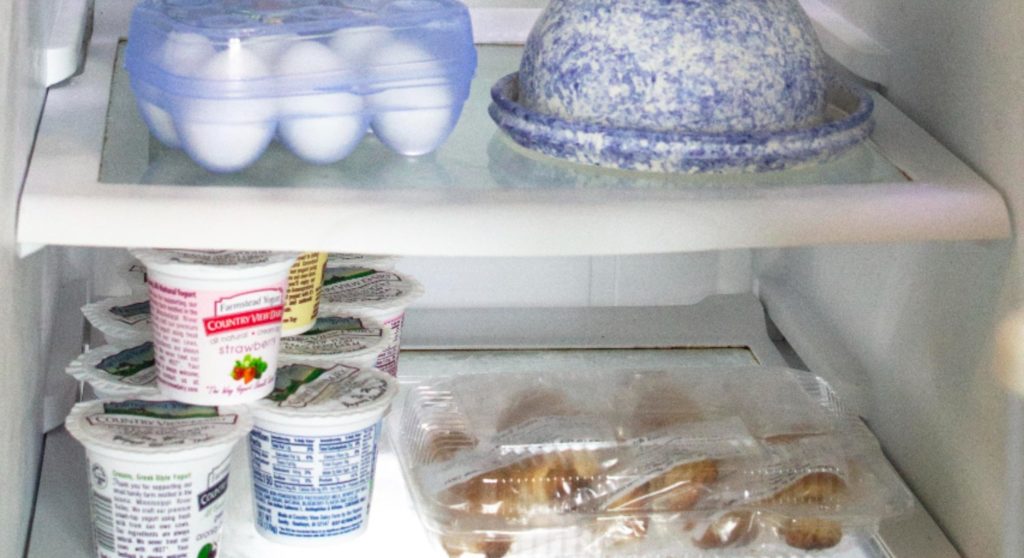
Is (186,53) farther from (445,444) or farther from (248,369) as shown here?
(445,444)

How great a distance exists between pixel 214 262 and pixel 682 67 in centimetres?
37

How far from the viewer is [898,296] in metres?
1.20

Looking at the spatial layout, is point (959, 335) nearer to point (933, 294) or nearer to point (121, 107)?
Answer: point (933, 294)

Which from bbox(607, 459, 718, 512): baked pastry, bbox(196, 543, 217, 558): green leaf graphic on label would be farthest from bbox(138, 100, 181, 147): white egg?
bbox(607, 459, 718, 512): baked pastry

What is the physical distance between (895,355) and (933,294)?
109mm

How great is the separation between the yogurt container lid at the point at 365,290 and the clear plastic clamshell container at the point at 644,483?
0.12m

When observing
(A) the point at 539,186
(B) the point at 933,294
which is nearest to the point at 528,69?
(A) the point at 539,186

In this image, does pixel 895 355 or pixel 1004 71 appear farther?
pixel 895 355

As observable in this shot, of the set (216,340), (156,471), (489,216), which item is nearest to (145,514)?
(156,471)

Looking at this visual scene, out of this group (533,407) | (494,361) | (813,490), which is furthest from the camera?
(494,361)

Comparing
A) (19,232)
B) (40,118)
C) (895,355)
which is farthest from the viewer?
(895,355)

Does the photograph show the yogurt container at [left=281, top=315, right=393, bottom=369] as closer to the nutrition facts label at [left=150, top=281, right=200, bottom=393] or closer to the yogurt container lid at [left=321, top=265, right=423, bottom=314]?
the yogurt container lid at [left=321, top=265, right=423, bottom=314]

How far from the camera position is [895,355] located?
3.97 ft

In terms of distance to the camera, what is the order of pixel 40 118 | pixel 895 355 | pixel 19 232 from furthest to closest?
pixel 895 355, pixel 40 118, pixel 19 232
